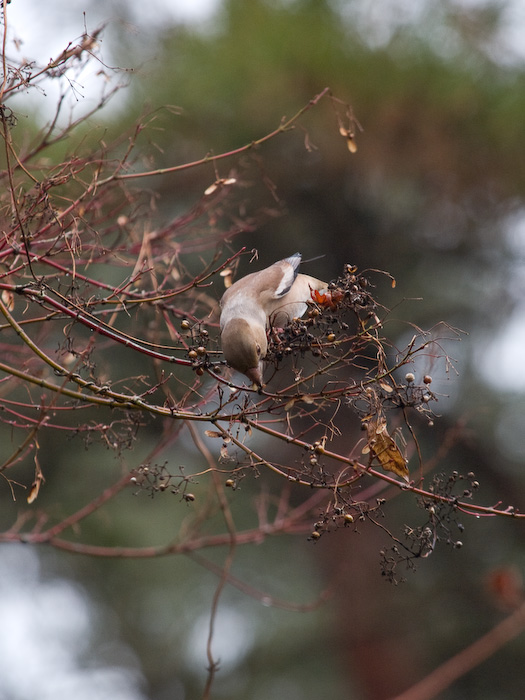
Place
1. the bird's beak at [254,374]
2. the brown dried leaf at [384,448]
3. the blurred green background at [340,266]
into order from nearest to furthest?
the brown dried leaf at [384,448], the bird's beak at [254,374], the blurred green background at [340,266]

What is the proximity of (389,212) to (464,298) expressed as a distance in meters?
0.85

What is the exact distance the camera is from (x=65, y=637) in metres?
6.57

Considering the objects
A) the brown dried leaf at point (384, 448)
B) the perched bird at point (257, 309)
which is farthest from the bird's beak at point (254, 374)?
the brown dried leaf at point (384, 448)

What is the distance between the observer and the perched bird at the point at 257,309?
155 centimetres

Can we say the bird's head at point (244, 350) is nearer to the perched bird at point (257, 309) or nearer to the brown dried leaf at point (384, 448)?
the perched bird at point (257, 309)

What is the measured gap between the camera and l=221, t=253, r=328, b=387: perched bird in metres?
1.55

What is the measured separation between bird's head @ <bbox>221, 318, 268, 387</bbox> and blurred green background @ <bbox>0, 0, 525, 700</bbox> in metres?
2.89

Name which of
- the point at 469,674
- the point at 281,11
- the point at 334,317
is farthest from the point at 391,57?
the point at 469,674

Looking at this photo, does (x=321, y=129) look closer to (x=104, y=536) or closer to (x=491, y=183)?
(x=491, y=183)

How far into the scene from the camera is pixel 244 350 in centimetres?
154

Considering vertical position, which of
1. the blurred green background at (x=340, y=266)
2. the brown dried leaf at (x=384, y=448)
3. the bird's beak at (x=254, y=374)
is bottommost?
the brown dried leaf at (x=384, y=448)

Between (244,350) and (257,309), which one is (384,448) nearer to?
(244,350)

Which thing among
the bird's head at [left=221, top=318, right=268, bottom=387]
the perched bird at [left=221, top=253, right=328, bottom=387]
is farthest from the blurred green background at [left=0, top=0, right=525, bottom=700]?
the bird's head at [left=221, top=318, right=268, bottom=387]

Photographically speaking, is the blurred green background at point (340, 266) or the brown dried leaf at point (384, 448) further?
the blurred green background at point (340, 266)
